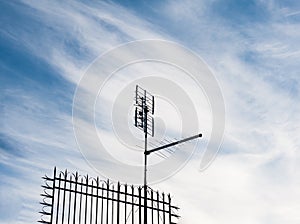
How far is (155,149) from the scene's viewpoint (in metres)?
12.6

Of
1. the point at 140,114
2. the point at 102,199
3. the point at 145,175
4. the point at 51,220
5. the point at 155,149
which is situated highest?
the point at 140,114

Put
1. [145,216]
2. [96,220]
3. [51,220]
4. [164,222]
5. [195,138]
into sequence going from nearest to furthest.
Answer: [51,220] < [96,220] < [145,216] < [164,222] < [195,138]

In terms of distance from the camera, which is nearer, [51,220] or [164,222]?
[51,220]

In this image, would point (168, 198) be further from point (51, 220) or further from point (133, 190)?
point (51, 220)

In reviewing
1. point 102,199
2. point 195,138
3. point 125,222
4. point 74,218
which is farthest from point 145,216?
point 195,138

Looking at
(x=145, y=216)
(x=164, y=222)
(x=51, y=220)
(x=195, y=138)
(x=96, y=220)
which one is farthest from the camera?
(x=195, y=138)

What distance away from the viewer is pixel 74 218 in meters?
10.0

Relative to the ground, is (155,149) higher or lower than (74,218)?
higher

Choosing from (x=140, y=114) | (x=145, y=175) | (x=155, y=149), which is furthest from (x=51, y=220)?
(x=140, y=114)

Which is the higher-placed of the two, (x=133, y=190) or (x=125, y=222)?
(x=133, y=190)

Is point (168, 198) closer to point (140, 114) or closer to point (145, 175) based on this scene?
point (145, 175)

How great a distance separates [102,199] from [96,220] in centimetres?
65

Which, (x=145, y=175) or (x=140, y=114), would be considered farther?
(x=140, y=114)

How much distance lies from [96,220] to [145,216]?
4.97 feet
